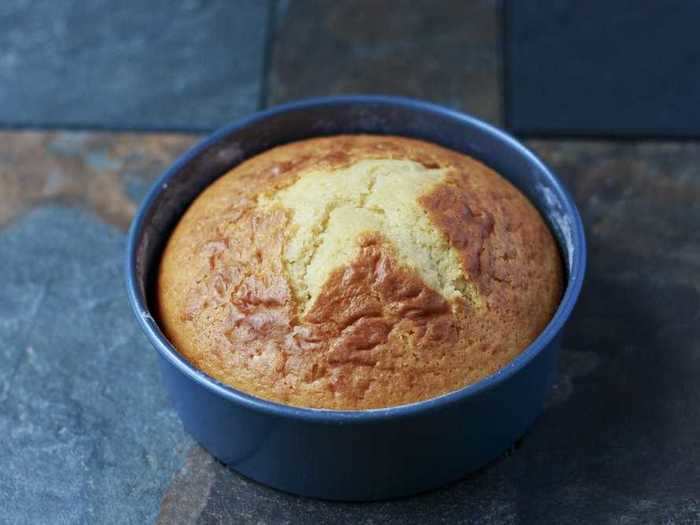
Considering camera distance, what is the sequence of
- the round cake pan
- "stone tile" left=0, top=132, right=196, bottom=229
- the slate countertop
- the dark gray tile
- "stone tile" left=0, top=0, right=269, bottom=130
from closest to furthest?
the round cake pan, the slate countertop, "stone tile" left=0, top=132, right=196, bottom=229, the dark gray tile, "stone tile" left=0, top=0, right=269, bottom=130

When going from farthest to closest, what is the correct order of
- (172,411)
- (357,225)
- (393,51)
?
(393,51)
(172,411)
(357,225)

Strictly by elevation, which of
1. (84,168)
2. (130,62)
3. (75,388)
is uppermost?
(130,62)

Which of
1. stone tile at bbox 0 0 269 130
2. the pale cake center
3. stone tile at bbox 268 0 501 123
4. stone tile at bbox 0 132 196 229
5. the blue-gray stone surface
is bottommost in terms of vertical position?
the blue-gray stone surface

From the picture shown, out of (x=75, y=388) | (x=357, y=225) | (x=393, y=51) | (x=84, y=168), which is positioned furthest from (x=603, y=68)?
(x=75, y=388)

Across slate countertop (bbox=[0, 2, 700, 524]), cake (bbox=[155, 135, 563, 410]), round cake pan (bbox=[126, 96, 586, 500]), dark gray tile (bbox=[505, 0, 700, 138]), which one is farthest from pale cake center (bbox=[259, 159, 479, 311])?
dark gray tile (bbox=[505, 0, 700, 138])

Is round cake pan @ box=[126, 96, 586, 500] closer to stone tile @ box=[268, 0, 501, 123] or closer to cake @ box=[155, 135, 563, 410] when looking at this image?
cake @ box=[155, 135, 563, 410]

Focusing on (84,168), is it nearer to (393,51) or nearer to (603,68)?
(393,51)

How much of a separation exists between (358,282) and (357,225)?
106 millimetres

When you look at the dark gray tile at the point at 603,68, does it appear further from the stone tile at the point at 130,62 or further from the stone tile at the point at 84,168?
the stone tile at the point at 84,168

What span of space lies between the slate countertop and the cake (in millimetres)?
248

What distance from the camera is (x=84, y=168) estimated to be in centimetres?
226

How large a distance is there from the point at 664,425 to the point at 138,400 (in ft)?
3.20

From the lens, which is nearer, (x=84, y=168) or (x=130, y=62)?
(x=84, y=168)

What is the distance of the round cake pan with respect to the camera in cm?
140
